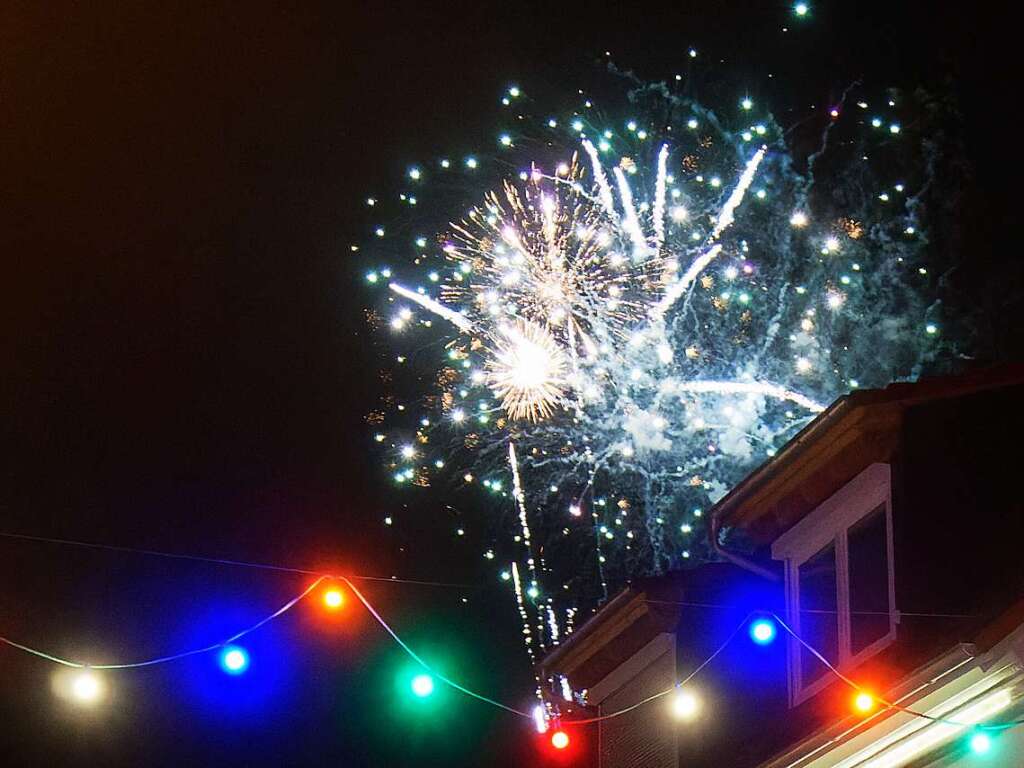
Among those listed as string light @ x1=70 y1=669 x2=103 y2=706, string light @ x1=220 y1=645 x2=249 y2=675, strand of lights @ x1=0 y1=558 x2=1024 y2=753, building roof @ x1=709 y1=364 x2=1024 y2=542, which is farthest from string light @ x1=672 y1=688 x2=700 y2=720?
string light @ x1=70 y1=669 x2=103 y2=706

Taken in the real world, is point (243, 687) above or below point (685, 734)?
above

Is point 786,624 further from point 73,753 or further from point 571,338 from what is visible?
point 73,753

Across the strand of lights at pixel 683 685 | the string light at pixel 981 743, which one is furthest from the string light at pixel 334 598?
the string light at pixel 981 743

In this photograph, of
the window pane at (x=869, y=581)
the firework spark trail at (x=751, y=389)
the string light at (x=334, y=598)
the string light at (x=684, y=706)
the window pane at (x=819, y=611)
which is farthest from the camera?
the firework spark trail at (x=751, y=389)

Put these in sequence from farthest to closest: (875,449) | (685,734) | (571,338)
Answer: (571,338)
(685,734)
(875,449)

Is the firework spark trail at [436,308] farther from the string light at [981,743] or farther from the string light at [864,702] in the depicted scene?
the string light at [981,743]

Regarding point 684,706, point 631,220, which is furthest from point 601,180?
point 684,706

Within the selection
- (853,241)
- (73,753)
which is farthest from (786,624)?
(73,753)
